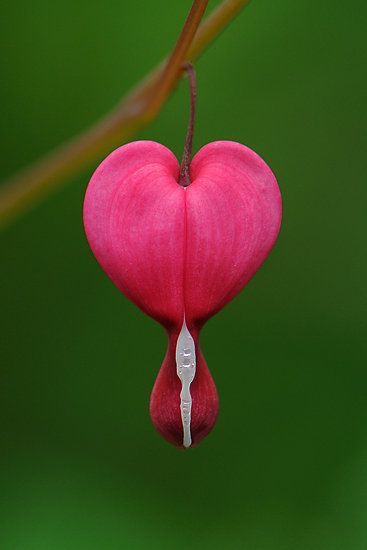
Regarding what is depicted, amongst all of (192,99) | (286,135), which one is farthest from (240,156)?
(286,135)

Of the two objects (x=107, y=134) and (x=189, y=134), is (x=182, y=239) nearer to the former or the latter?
(x=189, y=134)

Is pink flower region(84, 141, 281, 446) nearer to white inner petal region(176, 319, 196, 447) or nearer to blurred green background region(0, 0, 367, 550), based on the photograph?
white inner petal region(176, 319, 196, 447)

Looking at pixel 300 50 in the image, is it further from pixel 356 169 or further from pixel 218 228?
pixel 218 228

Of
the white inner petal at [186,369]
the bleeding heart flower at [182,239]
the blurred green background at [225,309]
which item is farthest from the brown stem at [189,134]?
the blurred green background at [225,309]

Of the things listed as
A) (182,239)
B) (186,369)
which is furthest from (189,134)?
(186,369)

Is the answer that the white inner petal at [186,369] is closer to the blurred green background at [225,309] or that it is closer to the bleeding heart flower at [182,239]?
the bleeding heart flower at [182,239]
